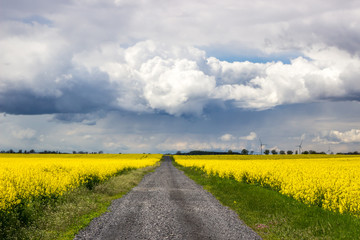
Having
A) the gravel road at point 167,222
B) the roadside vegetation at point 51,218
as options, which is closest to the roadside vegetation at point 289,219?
the gravel road at point 167,222

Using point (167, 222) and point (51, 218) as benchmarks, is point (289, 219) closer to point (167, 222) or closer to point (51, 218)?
point (167, 222)

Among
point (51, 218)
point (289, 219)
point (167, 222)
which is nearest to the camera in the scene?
point (167, 222)

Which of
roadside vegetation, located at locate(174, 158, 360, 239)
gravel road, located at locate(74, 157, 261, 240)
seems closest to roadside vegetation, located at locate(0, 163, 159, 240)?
gravel road, located at locate(74, 157, 261, 240)

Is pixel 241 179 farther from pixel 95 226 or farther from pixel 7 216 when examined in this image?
pixel 7 216

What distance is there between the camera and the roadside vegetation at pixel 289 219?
10.3 m

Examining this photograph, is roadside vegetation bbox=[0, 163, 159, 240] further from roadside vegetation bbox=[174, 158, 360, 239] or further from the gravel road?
roadside vegetation bbox=[174, 158, 360, 239]

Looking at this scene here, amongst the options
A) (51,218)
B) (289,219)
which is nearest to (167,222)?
(51,218)

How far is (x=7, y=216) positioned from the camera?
35.4ft

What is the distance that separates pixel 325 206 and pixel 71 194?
13364 mm

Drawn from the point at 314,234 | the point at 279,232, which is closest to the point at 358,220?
the point at 314,234

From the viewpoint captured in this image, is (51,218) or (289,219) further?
(289,219)

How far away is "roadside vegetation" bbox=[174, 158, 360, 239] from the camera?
10.3 meters

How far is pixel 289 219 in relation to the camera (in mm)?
12492

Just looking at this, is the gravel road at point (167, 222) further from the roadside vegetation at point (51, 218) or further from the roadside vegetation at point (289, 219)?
the roadside vegetation at point (289, 219)
